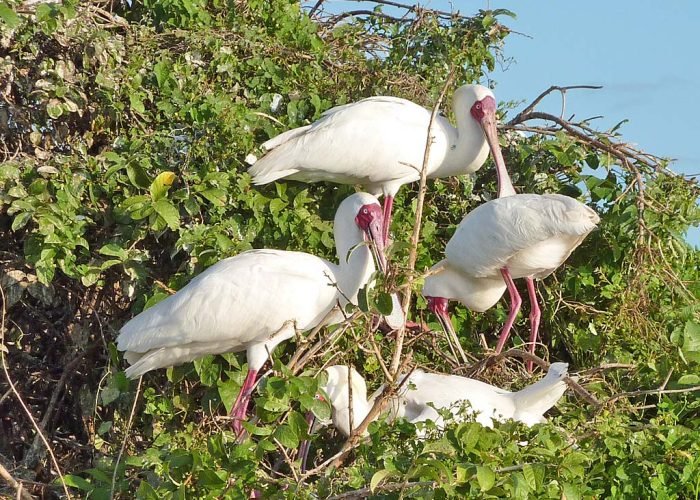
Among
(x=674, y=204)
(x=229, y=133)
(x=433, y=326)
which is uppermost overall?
(x=229, y=133)

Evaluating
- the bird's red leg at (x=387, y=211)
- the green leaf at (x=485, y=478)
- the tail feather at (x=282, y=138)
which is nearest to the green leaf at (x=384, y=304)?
the green leaf at (x=485, y=478)

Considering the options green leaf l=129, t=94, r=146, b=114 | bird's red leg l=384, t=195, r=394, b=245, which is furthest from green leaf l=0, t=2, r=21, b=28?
bird's red leg l=384, t=195, r=394, b=245

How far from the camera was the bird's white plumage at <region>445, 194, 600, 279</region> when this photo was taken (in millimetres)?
6695

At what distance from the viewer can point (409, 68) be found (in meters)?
8.12

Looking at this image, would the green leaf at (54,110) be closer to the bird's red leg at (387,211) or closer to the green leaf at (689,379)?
the bird's red leg at (387,211)

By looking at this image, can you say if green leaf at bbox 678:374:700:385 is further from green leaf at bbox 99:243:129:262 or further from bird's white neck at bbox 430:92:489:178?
green leaf at bbox 99:243:129:262

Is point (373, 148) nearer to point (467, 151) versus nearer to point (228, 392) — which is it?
point (467, 151)

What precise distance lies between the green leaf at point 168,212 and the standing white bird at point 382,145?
2.40ft

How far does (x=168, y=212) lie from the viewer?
6.32 m

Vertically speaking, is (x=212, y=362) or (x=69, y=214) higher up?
(x=69, y=214)

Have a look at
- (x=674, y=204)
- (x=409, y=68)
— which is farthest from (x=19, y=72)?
(x=674, y=204)

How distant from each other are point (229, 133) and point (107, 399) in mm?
1781

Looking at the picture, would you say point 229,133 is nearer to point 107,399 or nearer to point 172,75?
point 172,75

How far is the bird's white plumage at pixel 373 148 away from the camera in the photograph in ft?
23.0
